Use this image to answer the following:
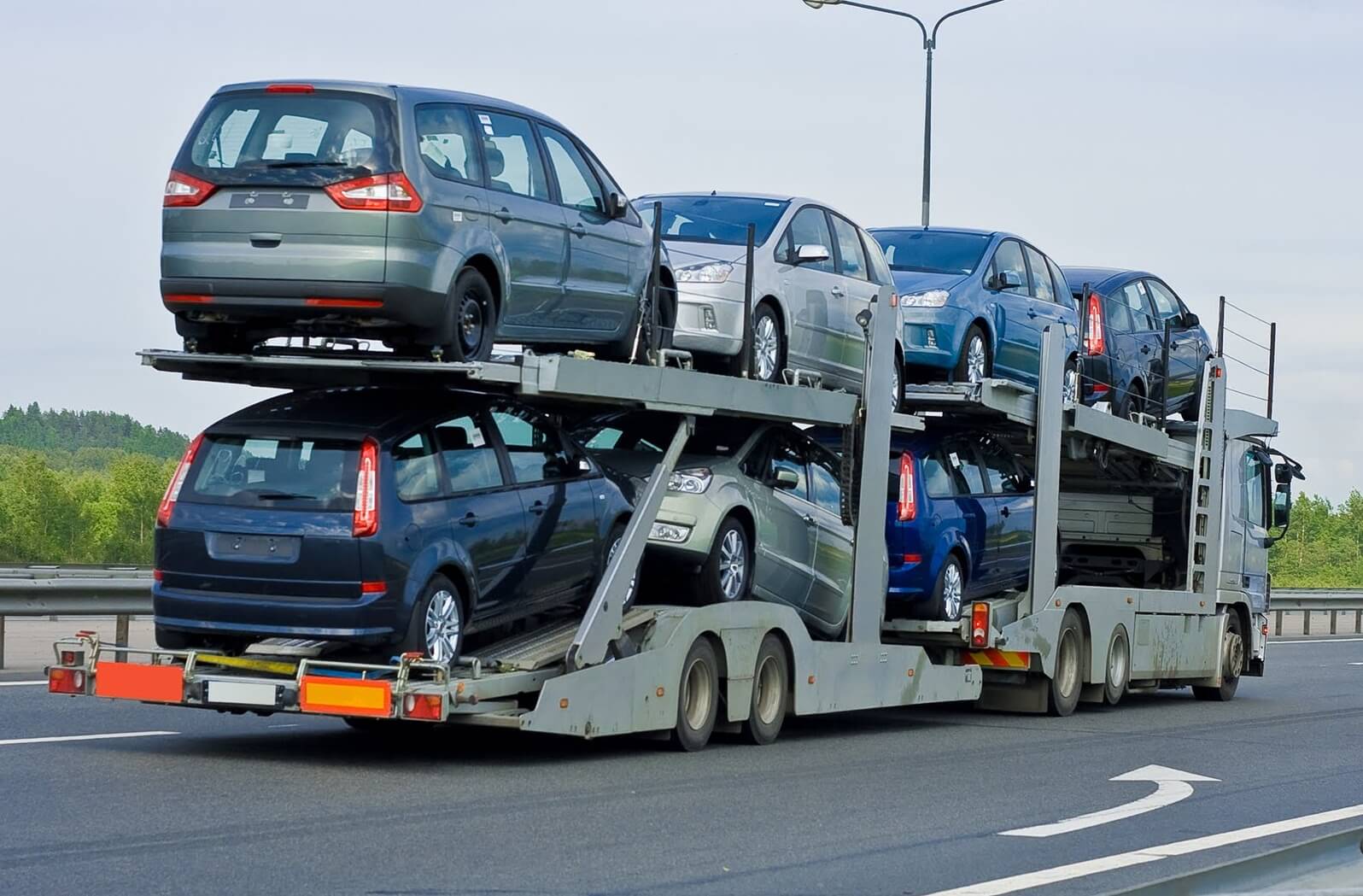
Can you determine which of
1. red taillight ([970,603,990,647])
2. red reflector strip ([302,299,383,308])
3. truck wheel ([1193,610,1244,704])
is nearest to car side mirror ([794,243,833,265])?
red taillight ([970,603,990,647])

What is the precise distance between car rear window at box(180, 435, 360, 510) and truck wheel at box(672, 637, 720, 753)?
9.07 feet

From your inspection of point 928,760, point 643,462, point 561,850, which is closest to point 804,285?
point 643,462

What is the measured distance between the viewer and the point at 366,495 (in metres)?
10.2

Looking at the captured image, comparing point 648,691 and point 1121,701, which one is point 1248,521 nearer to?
point 1121,701

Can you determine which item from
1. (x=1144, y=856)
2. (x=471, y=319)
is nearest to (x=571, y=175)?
(x=471, y=319)

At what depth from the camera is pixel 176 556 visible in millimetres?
10461

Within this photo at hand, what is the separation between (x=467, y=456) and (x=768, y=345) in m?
3.43

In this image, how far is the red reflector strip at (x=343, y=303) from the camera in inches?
403

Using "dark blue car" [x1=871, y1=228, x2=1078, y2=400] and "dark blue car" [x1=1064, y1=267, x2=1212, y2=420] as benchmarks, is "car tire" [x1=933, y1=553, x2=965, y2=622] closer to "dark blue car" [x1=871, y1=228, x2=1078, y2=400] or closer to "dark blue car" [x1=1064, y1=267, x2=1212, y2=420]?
"dark blue car" [x1=871, y1=228, x2=1078, y2=400]

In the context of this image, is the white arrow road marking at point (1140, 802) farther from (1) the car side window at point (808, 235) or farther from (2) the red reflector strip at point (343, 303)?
(1) the car side window at point (808, 235)

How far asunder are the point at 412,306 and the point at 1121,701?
11899 millimetres

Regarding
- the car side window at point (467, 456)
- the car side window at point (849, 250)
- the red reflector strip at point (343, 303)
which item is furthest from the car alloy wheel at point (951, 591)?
the red reflector strip at point (343, 303)

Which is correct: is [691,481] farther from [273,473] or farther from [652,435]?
[273,473]

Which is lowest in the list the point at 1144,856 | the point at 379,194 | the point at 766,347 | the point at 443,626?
the point at 1144,856
